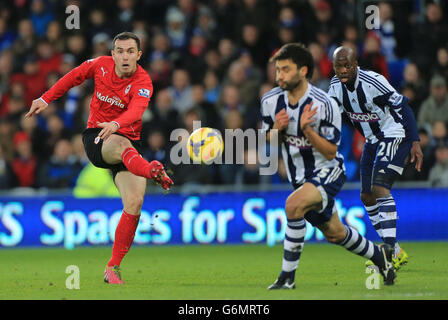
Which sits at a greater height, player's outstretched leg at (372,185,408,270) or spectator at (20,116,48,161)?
spectator at (20,116,48,161)

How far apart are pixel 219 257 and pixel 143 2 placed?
24.4 feet

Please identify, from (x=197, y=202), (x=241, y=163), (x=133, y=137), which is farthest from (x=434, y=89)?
(x=133, y=137)

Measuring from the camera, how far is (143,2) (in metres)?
17.4

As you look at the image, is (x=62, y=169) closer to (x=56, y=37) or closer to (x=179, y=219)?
(x=179, y=219)

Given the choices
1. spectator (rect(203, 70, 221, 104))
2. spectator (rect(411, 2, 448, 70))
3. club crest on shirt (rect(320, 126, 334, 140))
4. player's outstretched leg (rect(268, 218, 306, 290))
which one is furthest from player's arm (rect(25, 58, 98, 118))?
spectator (rect(411, 2, 448, 70))

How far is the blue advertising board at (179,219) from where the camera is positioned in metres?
13.3

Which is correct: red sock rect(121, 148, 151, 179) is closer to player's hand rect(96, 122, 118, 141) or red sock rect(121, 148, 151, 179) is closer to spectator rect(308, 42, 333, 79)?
player's hand rect(96, 122, 118, 141)

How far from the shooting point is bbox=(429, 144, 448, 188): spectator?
13.4 metres

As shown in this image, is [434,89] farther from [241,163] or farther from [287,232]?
[287,232]

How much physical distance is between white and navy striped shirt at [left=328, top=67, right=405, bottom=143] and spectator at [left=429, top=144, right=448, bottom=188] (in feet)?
13.7

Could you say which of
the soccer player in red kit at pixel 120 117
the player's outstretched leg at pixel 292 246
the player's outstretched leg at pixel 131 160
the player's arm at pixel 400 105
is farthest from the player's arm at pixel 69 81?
the player's arm at pixel 400 105

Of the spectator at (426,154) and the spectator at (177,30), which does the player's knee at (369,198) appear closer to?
the spectator at (426,154)

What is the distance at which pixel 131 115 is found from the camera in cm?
825

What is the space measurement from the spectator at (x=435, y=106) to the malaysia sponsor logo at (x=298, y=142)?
6.88 m
